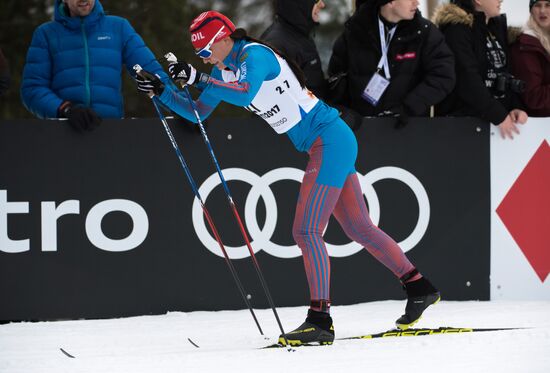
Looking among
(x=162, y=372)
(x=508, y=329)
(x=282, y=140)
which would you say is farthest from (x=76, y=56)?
(x=508, y=329)

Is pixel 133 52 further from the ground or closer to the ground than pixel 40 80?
further from the ground

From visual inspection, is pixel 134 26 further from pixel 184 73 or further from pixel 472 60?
pixel 184 73

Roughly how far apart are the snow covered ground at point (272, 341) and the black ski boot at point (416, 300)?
0.81ft

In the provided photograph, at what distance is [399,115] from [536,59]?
3.68 feet

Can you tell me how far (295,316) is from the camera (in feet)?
21.9

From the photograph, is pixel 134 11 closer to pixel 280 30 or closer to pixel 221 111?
pixel 221 111

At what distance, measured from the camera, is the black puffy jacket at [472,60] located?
7.10 meters

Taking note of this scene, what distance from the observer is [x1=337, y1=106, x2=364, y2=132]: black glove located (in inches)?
273

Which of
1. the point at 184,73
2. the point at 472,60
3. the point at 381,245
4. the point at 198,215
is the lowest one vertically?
the point at 198,215

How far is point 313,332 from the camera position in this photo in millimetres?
5512

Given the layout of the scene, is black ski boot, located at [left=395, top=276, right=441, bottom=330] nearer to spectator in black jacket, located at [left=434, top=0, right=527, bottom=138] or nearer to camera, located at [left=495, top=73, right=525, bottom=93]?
spectator in black jacket, located at [left=434, top=0, right=527, bottom=138]

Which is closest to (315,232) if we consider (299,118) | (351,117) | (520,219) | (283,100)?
(299,118)

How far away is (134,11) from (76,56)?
45.5 ft

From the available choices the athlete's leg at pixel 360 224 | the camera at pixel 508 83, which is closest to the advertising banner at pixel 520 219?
the camera at pixel 508 83
